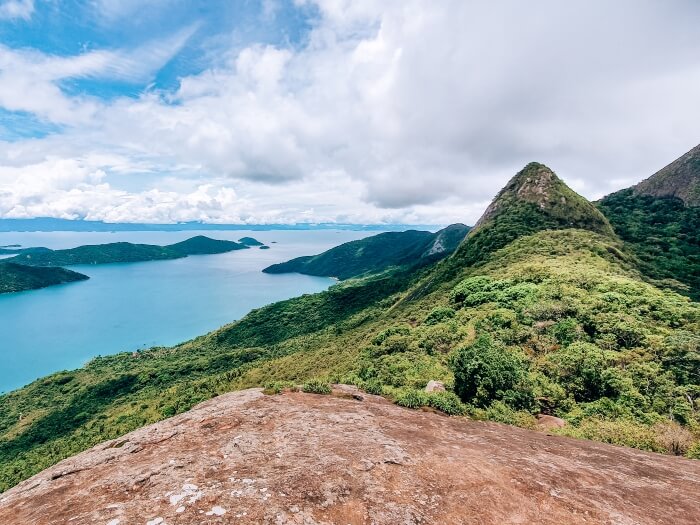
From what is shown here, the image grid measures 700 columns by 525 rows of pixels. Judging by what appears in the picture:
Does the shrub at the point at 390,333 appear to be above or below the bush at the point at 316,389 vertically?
below

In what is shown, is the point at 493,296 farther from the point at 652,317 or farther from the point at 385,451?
the point at 385,451

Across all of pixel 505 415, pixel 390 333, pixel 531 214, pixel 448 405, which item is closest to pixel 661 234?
pixel 531 214

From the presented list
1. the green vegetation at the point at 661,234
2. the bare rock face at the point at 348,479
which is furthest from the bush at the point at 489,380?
the green vegetation at the point at 661,234

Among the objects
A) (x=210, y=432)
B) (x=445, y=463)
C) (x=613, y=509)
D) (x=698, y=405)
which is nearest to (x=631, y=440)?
(x=698, y=405)

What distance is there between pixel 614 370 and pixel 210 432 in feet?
81.5

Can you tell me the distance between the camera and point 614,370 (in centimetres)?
2223

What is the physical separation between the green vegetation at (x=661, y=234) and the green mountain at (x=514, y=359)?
666 cm

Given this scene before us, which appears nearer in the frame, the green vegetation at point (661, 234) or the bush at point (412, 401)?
the bush at point (412, 401)

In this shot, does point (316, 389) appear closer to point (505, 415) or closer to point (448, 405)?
point (448, 405)

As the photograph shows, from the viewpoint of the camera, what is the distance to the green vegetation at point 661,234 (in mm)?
54094

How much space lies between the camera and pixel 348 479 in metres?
8.95

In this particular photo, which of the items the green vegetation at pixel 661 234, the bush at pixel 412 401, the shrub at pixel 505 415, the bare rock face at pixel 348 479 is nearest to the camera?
the bare rock face at pixel 348 479

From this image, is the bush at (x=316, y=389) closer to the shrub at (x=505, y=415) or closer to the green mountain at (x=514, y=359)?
the green mountain at (x=514, y=359)

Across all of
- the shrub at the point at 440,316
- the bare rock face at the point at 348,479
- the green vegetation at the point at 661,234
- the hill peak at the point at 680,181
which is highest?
the hill peak at the point at 680,181
